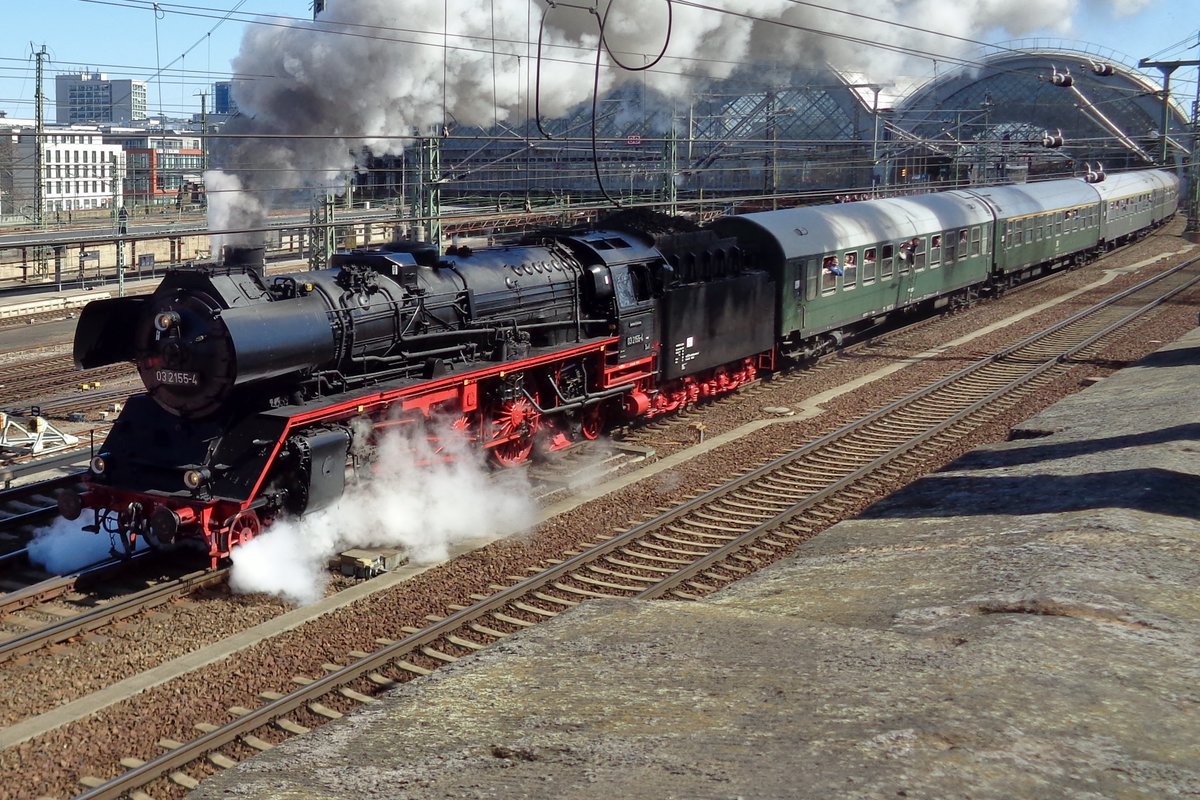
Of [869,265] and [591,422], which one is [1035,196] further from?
[591,422]

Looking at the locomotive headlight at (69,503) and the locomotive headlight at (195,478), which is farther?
the locomotive headlight at (69,503)

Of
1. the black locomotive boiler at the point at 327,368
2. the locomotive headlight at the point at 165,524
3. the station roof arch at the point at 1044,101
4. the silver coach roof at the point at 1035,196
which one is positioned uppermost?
the station roof arch at the point at 1044,101

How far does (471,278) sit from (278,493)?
12.7 feet

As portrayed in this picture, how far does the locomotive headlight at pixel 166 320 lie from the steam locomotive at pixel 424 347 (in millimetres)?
14

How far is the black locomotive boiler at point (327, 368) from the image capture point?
32.8 feet

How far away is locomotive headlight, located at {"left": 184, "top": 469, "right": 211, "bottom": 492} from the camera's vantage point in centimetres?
976

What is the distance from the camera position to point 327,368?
10945 millimetres

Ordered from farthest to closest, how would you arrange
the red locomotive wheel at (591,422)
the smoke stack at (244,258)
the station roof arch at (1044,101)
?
the station roof arch at (1044,101)
the red locomotive wheel at (591,422)
the smoke stack at (244,258)

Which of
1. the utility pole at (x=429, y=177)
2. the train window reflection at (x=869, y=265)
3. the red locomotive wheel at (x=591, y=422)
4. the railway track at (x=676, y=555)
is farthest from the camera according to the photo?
the train window reflection at (x=869, y=265)

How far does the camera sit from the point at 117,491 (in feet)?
33.3

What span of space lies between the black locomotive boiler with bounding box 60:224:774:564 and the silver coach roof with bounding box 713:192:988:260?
4.69 m

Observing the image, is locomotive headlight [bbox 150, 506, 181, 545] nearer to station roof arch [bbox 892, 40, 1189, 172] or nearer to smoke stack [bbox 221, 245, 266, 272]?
smoke stack [bbox 221, 245, 266, 272]

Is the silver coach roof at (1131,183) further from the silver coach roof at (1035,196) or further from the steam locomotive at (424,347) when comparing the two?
the steam locomotive at (424,347)

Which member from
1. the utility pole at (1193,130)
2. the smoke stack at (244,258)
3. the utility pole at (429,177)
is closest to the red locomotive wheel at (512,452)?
the smoke stack at (244,258)
